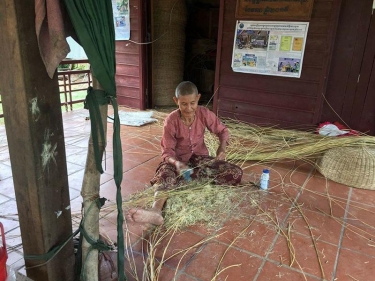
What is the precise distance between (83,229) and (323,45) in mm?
A: 3460

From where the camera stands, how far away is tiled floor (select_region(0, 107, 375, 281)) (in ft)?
5.33

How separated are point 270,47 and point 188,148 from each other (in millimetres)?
2121

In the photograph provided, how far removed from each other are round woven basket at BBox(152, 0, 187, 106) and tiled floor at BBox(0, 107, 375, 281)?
285 centimetres

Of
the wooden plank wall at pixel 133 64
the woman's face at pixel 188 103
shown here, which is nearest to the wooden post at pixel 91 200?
the woman's face at pixel 188 103

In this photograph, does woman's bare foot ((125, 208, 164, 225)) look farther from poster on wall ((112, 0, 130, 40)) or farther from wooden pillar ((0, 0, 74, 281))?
poster on wall ((112, 0, 130, 40))

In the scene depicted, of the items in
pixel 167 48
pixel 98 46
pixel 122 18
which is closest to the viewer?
pixel 98 46

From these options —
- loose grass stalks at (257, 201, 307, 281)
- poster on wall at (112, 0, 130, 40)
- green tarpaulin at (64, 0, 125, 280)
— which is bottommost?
loose grass stalks at (257, 201, 307, 281)

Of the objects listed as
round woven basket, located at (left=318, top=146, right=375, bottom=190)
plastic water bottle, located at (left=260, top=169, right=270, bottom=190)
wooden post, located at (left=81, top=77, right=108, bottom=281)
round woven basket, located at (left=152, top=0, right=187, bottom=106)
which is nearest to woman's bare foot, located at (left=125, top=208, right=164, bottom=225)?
wooden post, located at (left=81, top=77, right=108, bottom=281)

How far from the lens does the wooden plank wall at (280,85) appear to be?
3584 mm

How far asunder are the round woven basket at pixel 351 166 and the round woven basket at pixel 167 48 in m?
3.29

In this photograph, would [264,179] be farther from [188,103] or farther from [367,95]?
[367,95]

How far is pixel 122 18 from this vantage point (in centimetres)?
504

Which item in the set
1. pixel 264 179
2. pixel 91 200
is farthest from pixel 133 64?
pixel 91 200

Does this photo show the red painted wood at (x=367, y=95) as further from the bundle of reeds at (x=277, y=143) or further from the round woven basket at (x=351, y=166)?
the round woven basket at (x=351, y=166)
